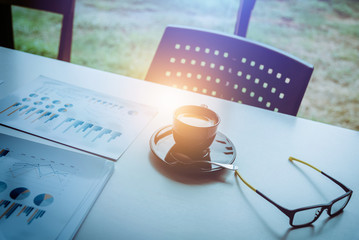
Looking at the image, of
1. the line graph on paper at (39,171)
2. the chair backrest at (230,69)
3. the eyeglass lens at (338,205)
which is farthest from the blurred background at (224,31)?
the line graph on paper at (39,171)

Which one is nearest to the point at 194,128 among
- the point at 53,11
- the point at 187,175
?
the point at 187,175

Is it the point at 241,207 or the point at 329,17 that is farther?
the point at 329,17

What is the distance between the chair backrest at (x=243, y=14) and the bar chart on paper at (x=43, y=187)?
1.19m

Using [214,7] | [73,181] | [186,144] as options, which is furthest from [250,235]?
[214,7]

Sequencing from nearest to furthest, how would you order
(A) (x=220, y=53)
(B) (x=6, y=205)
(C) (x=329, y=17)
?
(B) (x=6, y=205)
(A) (x=220, y=53)
(C) (x=329, y=17)

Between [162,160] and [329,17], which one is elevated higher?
[329,17]

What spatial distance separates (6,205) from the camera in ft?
1.49

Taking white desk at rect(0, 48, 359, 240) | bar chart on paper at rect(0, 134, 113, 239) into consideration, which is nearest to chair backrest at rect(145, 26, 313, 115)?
white desk at rect(0, 48, 359, 240)

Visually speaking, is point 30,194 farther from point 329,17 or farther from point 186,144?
point 329,17

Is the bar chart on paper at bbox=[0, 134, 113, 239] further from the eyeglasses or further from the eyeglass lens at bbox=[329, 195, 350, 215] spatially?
the eyeglass lens at bbox=[329, 195, 350, 215]

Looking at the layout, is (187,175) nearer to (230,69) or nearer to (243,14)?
(230,69)

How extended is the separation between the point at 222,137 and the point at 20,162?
0.41 metres

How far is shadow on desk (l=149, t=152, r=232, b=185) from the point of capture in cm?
56

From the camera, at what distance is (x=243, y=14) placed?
58.7 inches
